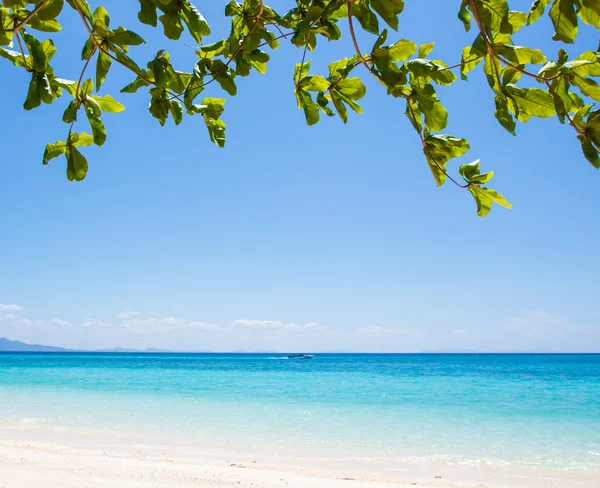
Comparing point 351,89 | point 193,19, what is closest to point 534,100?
point 351,89

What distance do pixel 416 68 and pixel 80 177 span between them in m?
0.73

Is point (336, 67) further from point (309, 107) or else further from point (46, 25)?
point (46, 25)

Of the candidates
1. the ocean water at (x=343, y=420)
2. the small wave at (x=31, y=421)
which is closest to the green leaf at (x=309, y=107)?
the ocean water at (x=343, y=420)

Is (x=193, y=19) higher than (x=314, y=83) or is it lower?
higher

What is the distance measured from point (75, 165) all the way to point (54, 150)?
0.06 meters

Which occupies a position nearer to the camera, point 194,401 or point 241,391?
point 194,401

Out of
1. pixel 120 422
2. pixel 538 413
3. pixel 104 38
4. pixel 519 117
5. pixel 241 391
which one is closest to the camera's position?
pixel 519 117

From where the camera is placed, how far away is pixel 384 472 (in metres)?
7.21

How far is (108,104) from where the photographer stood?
1.08 m

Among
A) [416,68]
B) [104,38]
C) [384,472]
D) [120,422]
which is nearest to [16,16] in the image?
[104,38]

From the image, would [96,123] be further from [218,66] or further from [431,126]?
[431,126]

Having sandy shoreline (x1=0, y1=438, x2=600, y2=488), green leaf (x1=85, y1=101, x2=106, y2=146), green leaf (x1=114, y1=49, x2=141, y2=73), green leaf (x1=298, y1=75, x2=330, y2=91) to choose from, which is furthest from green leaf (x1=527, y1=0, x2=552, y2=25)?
sandy shoreline (x1=0, y1=438, x2=600, y2=488)

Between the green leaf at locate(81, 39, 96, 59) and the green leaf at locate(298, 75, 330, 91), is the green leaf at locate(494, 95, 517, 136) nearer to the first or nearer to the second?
the green leaf at locate(298, 75, 330, 91)

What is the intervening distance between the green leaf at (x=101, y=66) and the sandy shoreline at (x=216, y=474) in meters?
6.18
